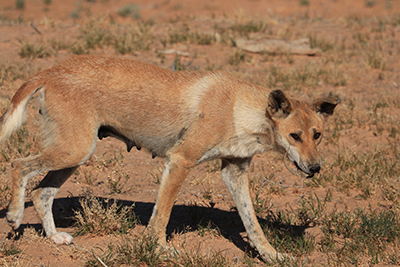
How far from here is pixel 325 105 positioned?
14.8 feet

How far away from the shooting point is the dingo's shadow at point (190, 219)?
5.15m

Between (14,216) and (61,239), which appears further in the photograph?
(61,239)

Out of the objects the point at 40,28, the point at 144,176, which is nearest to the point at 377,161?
the point at 144,176

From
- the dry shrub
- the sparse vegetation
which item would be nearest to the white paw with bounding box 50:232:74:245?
the dry shrub

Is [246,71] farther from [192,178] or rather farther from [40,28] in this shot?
[40,28]

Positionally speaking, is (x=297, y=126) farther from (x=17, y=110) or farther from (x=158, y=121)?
(x=17, y=110)

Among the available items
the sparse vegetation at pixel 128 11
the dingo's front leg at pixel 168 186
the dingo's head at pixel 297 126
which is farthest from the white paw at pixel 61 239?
the sparse vegetation at pixel 128 11

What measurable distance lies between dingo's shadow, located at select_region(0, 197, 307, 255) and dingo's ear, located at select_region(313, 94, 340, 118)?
1.46 m

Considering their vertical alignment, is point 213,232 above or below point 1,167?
below

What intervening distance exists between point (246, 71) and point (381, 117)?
3.09m

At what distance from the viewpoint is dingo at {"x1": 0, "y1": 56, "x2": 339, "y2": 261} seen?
431cm

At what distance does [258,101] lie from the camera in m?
4.61

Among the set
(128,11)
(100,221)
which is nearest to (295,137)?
(100,221)

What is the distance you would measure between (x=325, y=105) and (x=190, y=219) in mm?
2275
